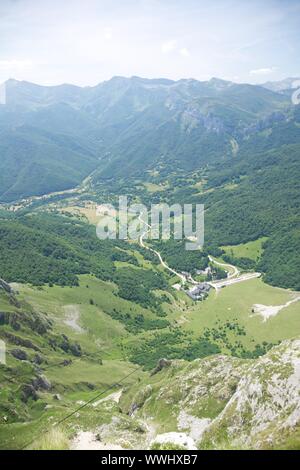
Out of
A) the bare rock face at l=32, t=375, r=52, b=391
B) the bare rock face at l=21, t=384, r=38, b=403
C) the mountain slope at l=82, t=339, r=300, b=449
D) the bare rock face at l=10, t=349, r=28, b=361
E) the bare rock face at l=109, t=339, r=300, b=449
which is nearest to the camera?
the mountain slope at l=82, t=339, r=300, b=449

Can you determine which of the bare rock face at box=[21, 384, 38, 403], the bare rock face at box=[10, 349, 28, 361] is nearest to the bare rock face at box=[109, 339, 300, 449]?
the bare rock face at box=[21, 384, 38, 403]

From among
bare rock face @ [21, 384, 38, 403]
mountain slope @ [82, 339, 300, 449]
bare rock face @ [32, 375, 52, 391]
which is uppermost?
mountain slope @ [82, 339, 300, 449]

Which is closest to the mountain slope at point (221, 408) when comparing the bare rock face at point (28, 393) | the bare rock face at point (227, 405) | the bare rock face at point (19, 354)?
the bare rock face at point (227, 405)

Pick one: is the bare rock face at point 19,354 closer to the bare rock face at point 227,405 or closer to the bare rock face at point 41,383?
the bare rock face at point 41,383

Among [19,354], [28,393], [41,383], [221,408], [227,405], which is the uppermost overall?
[227,405]

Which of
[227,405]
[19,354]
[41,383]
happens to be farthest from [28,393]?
[227,405]

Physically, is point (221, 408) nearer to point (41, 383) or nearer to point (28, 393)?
point (28, 393)

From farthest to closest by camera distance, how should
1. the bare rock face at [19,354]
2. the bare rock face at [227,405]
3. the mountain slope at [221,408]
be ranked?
the bare rock face at [19,354] → the bare rock face at [227,405] → the mountain slope at [221,408]

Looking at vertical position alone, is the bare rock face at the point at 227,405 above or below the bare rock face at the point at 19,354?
above

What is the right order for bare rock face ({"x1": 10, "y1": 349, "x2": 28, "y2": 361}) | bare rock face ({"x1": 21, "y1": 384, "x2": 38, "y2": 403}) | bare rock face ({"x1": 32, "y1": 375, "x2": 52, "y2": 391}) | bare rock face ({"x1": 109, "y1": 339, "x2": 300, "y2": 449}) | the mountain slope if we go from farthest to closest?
1. bare rock face ({"x1": 10, "y1": 349, "x2": 28, "y2": 361})
2. bare rock face ({"x1": 32, "y1": 375, "x2": 52, "y2": 391})
3. bare rock face ({"x1": 21, "y1": 384, "x2": 38, "y2": 403})
4. bare rock face ({"x1": 109, "y1": 339, "x2": 300, "y2": 449})
5. the mountain slope

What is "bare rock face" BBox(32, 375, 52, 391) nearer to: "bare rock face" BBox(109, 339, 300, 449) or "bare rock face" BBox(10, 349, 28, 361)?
"bare rock face" BBox(10, 349, 28, 361)
